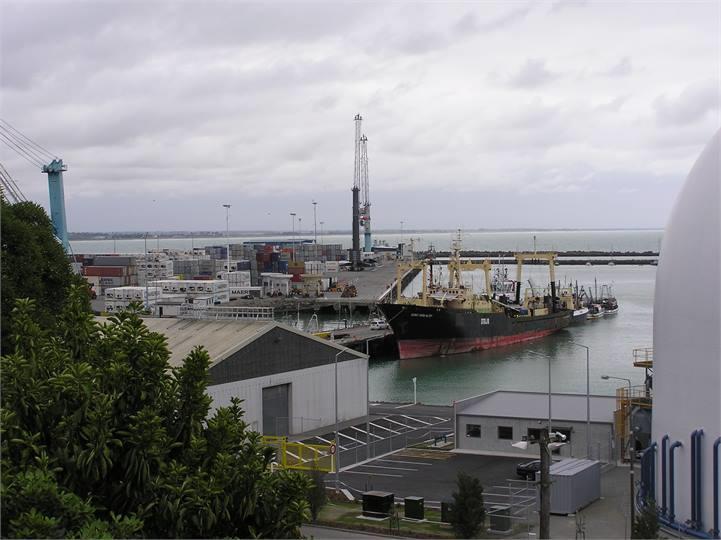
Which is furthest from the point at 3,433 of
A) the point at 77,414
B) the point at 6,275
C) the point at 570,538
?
the point at 6,275

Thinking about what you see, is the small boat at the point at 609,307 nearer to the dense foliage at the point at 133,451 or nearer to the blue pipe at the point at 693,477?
the blue pipe at the point at 693,477

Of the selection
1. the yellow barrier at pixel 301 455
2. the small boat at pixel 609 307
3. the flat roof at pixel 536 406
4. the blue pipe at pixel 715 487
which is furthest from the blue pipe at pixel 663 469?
the small boat at pixel 609 307

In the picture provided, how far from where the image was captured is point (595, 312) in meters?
102

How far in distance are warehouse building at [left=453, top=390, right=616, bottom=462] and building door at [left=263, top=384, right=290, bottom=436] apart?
18.7ft

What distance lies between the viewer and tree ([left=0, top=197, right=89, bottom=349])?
27.0 metres

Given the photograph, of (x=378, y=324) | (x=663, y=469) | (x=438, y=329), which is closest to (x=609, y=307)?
(x=378, y=324)

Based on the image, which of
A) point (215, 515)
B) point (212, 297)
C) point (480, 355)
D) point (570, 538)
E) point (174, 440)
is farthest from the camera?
point (212, 297)

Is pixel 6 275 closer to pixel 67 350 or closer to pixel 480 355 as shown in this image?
pixel 67 350

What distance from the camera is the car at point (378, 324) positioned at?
8194 centimetres

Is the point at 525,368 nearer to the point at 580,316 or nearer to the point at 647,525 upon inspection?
the point at 580,316

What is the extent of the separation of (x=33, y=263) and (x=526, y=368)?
141 feet

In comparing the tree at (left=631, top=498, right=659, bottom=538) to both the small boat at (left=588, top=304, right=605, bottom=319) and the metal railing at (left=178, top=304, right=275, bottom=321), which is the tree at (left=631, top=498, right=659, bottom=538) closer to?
the metal railing at (left=178, top=304, right=275, bottom=321)

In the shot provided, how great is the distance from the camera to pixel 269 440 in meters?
29.3

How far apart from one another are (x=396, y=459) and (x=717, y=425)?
40.2 ft
